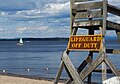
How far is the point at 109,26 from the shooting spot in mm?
11297

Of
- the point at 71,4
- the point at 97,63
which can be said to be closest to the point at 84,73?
the point at 97,63

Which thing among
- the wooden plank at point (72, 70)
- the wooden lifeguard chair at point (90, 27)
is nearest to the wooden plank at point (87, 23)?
the wooden lifeguard chair at point (90, 27)

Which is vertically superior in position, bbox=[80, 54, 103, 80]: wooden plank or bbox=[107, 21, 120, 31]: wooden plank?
bbox=[107, 21, 120, 31]: wooden plank

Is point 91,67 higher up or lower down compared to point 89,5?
lower down

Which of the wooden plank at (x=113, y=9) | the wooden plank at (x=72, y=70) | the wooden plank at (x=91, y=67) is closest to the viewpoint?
the wooden plank at (x=91, y=67)

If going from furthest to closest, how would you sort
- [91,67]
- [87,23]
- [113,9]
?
[113,9], [87,23], [91,67]

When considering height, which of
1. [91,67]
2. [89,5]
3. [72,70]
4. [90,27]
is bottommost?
[72,70]

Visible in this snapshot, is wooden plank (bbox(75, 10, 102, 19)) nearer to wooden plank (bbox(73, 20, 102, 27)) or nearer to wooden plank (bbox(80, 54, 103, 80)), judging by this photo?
wooden plank (bbox(73, 20, 102, 27))

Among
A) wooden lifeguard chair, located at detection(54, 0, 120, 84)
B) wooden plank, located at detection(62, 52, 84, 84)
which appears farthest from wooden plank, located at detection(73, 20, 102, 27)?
wooden plank, located at detection(62, 52, 84, 84)

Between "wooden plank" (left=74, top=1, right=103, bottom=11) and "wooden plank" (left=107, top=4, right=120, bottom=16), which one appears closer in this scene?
"wooden plank" (left=74, top=1, right=103, bottom=11)

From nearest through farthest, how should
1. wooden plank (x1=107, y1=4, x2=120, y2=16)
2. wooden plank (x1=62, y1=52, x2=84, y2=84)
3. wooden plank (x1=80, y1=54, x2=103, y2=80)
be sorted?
wooden plank (x1=80, y1=54, x2=103, y2=80) → wooden plank (x1=62, y1=52, x2=84, y2=84) → wooden plank (x1=107, y1=4, x2=120, y2=16)

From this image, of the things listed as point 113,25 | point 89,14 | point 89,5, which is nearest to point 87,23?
point 89,14

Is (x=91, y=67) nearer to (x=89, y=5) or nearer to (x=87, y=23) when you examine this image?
(x=87, y=23)

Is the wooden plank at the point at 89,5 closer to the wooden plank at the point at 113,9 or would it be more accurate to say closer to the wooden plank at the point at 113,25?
the wooden plank at the point at 113,9
